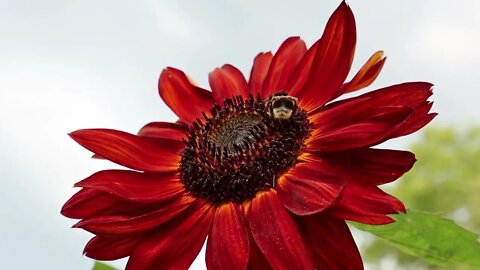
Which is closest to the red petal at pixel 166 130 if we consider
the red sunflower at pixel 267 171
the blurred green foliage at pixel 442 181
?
the red sunflower at pixel 267 171

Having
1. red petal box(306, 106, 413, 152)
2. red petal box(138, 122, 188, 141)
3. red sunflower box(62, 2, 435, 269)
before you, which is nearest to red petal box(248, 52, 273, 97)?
red sunflower box(62, 2, 435, 269)

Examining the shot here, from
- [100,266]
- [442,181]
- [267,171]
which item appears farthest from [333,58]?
[442,181]

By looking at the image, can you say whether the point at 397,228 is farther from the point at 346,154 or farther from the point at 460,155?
the point at 460,155

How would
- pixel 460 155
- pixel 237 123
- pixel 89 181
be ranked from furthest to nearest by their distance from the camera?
pixel 460 155 < pixel 237 123 < pixel 89 181

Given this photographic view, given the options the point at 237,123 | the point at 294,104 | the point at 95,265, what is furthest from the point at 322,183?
the point at 95,265

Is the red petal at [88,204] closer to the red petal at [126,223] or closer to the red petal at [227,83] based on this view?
the red petal at [126,223]

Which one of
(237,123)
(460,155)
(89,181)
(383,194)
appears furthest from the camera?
(460,155)

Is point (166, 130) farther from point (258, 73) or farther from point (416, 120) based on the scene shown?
point (416, 120)

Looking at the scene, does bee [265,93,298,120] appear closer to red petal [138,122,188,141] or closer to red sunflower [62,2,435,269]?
red sunflower [62,2,435,269]
